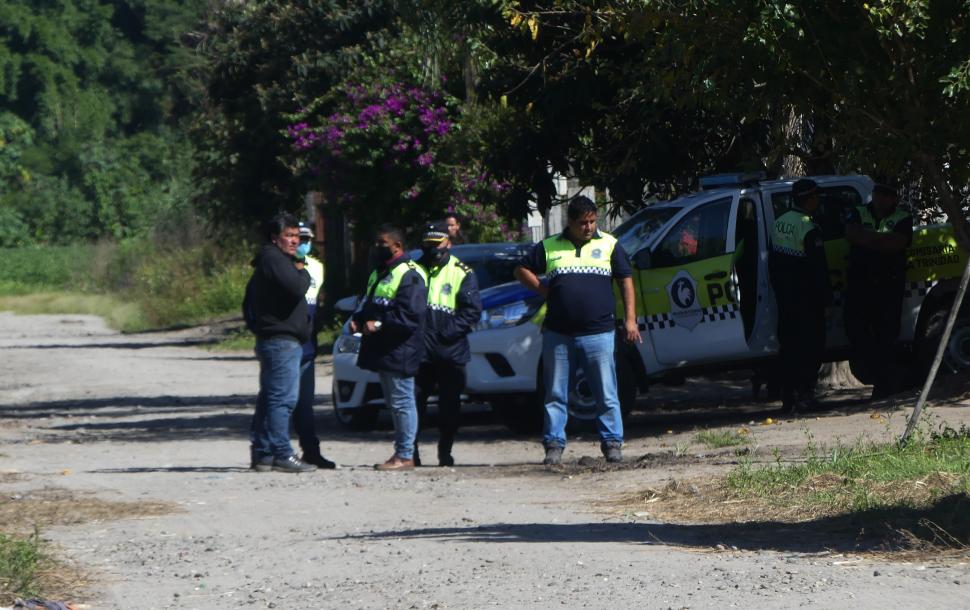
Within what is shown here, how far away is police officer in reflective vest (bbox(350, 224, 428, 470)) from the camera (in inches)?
469

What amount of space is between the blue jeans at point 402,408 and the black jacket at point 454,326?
0.31 m

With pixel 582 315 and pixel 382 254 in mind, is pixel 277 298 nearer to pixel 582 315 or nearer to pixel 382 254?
pixel 382 254

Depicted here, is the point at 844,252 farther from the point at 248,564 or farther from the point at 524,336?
the point at 248,564

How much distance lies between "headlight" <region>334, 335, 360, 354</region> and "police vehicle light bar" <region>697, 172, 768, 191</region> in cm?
343

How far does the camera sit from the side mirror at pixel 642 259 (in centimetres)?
1353

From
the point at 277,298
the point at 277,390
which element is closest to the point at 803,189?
the point at 277,298

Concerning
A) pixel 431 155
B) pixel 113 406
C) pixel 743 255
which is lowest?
pixel 113 406

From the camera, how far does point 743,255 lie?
1361 centimetres

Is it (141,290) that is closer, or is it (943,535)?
(943,535)

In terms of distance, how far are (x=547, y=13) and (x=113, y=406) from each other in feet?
25.5

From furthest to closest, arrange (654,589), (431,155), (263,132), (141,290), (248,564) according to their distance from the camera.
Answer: (141,290) → (263,132) → (431,155) → (248,564) → (654,589)

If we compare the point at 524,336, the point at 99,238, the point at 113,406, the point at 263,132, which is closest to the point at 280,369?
the point at 524,336

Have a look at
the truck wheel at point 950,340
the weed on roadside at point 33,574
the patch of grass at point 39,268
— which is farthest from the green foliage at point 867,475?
the patch of grass at point 39,268

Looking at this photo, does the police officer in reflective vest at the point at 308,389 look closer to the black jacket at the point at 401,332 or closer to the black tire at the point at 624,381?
the black jacket at the point at 401,332
